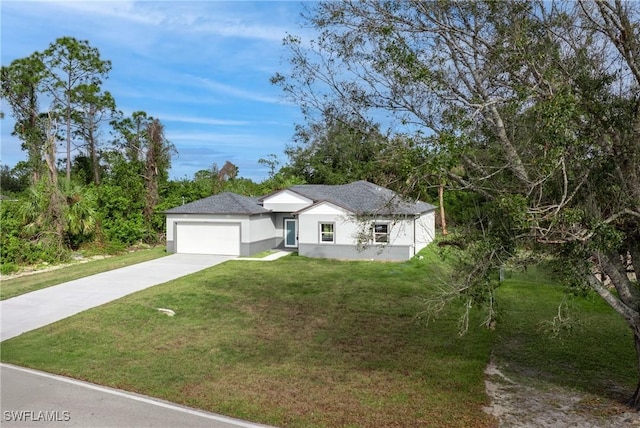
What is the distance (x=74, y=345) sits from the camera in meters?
Answer: 9.36

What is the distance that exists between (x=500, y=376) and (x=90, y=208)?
2030 cm

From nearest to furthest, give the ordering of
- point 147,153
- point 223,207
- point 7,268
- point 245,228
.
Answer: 1. point 7,268
2. point 245,228
3. point 223,207
4. point 147,153

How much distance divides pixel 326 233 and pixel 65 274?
1120 centimetres

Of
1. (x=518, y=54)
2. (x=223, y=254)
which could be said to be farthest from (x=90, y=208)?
(x=518, y=54)

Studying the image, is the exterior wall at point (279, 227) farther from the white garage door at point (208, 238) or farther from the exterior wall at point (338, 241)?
the exterior wall at point (338, 241)

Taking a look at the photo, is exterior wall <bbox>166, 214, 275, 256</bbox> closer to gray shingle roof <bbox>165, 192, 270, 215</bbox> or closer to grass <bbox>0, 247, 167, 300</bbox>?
gray shingle roof <bbox>165, 192, 270, 215</bbox>

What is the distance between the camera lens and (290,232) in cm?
2656

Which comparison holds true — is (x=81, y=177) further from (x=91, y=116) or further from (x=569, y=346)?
(x=569, y=346)

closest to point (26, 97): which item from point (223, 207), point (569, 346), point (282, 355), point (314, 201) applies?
point (223, 207)

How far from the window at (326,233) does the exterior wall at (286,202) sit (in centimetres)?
236

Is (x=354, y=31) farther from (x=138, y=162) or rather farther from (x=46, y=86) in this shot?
(x=46, y=86)

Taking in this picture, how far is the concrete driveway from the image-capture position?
1133 centimetres

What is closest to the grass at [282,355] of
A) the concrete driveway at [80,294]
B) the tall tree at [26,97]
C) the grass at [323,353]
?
the grass at [323,353]

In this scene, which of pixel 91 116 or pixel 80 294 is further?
pixel 91 116
